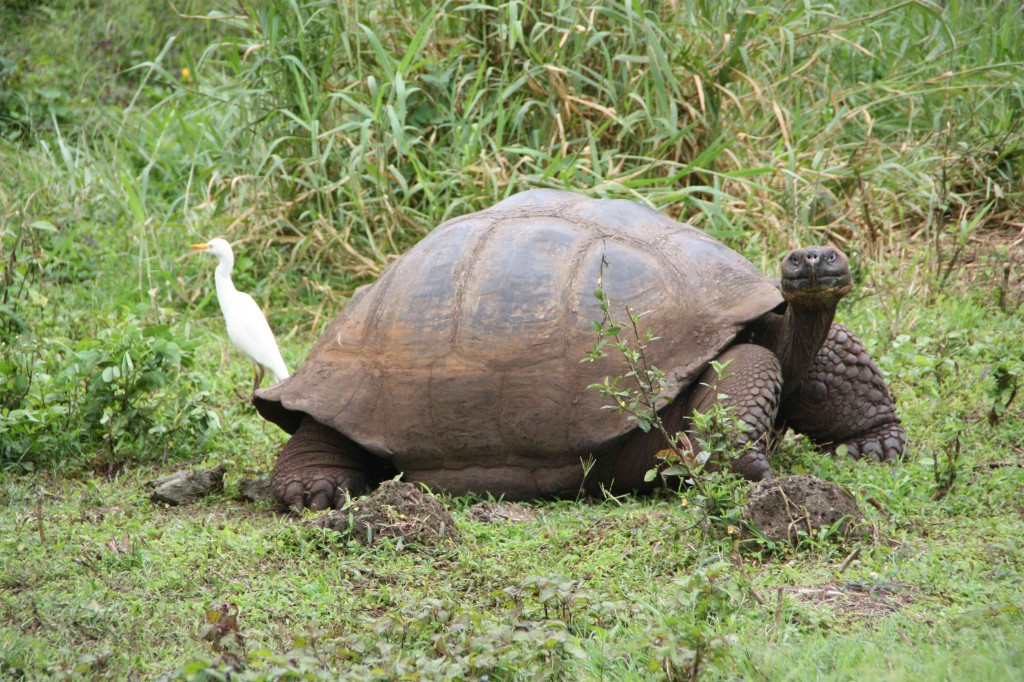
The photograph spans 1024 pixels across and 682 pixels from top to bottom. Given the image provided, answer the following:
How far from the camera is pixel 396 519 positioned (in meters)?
3.28

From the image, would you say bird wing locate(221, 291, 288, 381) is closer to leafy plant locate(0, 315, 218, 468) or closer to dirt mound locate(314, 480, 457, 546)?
leafy plant locate(0, 315, 218, 468)

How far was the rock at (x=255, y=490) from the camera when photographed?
159 inches

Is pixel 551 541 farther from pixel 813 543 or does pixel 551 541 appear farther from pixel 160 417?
pixel 160 417

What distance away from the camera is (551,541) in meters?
3.25

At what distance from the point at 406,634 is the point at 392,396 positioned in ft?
4.78

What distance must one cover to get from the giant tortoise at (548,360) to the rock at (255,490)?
0.06 meters

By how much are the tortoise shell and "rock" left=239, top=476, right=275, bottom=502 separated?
284mm

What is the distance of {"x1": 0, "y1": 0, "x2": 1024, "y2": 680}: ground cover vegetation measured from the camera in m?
2.51

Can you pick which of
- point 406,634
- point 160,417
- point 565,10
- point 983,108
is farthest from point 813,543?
point 983,108

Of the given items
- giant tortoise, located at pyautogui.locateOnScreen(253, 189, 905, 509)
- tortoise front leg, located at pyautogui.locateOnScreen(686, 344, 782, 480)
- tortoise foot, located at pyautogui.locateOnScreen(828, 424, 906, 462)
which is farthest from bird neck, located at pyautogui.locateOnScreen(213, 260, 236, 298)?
tortoise foot, located at pyautogui.locateOnScreen(828, 424, 906, 462)

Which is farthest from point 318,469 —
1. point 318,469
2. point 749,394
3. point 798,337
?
point 798,337

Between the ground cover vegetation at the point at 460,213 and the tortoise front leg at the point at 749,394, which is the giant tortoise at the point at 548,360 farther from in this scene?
the ground cover vegetation at the point at 460,213

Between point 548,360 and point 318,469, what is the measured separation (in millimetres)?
960

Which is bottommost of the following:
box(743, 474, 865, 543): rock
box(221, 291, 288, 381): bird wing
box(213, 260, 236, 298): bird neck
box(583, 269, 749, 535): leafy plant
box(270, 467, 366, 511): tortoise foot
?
box(270, 467, 366, 511): tortoise foot
